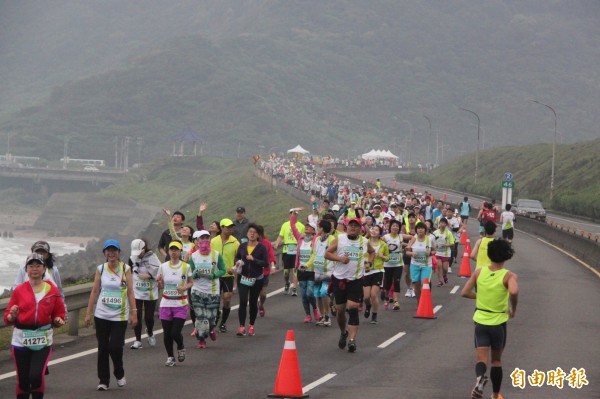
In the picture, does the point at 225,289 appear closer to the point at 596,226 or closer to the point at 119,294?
the point at 119,294

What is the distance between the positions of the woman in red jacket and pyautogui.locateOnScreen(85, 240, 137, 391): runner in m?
2.03

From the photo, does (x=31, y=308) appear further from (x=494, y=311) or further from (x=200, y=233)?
(x=200, y=233)

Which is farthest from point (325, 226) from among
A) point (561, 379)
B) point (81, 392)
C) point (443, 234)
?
point (443, 234)

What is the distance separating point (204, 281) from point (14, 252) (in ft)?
331

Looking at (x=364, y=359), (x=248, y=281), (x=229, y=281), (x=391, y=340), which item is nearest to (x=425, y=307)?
(x=391, y=340)

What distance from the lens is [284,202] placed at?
79062 millimetres

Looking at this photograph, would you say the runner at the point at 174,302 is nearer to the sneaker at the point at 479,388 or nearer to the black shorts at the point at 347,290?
the black shorts at the point at 347,290

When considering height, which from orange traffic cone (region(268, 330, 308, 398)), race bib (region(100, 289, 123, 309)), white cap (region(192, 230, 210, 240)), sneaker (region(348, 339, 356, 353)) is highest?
white cap (region(192, 230, 210, 240))

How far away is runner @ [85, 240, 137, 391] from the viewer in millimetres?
13023

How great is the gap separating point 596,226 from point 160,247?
50.2 m

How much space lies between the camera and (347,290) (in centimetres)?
1639

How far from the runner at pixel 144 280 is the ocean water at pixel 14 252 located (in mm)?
64563

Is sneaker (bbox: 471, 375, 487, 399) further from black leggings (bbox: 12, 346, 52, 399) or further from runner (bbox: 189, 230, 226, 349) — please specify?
runner (bbox: 189, 230, 226, 349)

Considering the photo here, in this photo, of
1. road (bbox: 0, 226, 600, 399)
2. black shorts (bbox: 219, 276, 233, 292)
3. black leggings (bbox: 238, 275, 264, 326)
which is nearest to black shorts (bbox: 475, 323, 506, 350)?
road (bbox: 0, 226, 600, 399)
